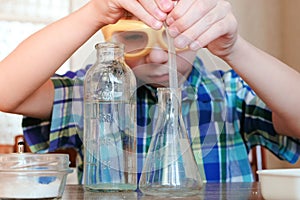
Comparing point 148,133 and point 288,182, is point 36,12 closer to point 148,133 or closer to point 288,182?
point 148,133

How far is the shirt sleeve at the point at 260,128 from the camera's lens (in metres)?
0.90

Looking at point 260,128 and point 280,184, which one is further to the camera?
point 260,128

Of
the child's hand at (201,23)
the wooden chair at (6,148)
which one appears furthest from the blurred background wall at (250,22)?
the child's hand at (201,23)

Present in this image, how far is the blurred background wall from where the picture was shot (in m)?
2.02

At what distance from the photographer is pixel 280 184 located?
46 cm

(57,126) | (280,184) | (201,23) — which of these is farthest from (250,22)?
(280,184)

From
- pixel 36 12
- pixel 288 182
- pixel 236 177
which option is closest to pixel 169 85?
pixel 288 182

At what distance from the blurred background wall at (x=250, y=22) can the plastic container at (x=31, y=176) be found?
131 centimetres

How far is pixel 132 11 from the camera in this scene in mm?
583

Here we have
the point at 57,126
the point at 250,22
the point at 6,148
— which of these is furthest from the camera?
the point at 6,148

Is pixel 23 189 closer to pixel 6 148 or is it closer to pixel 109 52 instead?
pixel 109 52

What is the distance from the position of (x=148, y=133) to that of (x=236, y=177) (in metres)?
0.37

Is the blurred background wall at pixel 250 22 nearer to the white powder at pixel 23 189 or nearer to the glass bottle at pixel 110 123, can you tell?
the glass bottle at pixel 110 123

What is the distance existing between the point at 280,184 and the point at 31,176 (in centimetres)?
22
